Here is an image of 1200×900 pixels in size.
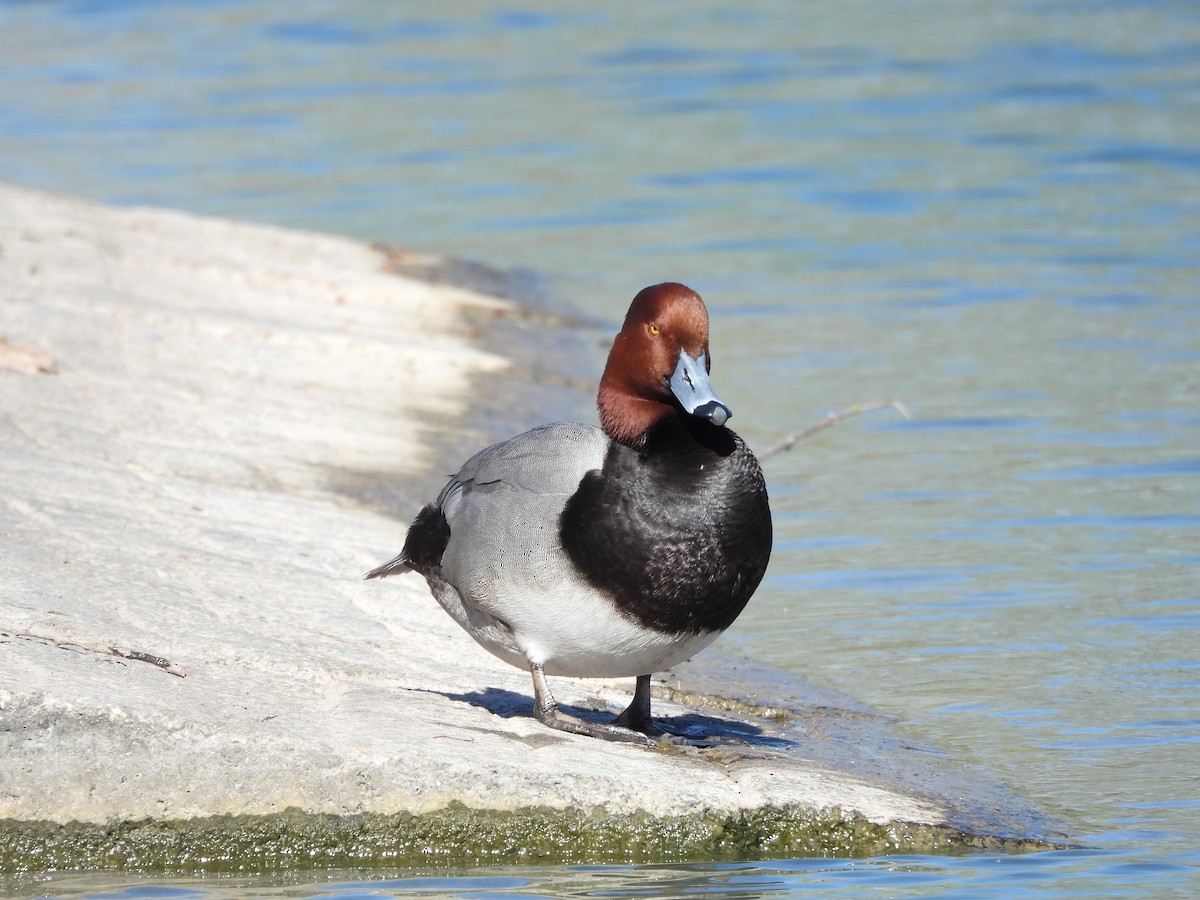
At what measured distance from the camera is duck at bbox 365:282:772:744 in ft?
15.8

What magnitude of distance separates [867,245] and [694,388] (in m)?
11.0

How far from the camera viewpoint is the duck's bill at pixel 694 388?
481 centimetres

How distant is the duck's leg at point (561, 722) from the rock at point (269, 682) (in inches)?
2.1

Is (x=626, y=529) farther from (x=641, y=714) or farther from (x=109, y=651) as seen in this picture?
(x=109, y=651)

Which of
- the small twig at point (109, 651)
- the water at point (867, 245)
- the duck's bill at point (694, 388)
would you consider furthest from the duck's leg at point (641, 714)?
the small twig at point (109, 651)

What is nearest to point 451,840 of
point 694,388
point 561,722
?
point 561,722

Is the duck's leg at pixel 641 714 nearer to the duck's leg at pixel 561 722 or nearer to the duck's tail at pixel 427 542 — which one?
the duck's leg at pixel 561 722

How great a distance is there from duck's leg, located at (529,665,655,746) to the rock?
52 millimetres

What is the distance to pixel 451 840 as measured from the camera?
15.3 ft

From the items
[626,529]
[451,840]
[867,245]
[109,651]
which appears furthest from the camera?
[867,245]

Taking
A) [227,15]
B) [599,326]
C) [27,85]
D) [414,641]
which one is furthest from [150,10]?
[414,641]

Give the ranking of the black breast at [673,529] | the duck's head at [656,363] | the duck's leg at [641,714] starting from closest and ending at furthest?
the black breast at [673,529]
the duck's head at [656,363]
the duck's leg at [641,714]

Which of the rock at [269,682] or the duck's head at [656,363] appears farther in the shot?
the duck's head at [656,363]

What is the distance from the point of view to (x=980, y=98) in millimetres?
21859
